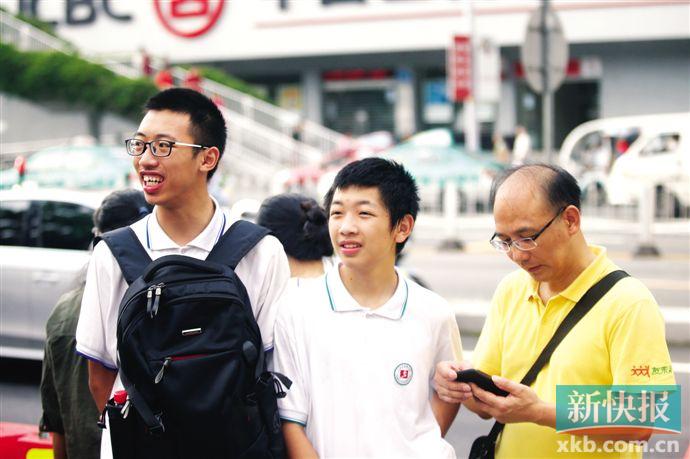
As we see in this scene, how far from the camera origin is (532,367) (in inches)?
109

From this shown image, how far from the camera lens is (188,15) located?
33.8 metres

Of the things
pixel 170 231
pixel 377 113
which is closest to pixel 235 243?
pixel 170 231

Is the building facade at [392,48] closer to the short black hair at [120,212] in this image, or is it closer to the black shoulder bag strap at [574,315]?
the short black hair at [120,212]

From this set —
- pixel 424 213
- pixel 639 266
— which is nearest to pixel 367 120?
pixel 424 213

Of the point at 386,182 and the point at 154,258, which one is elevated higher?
the point at 386,182

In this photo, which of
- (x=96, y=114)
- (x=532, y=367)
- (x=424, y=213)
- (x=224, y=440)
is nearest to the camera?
(x=224, y=440)

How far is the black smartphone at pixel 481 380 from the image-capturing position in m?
2.64

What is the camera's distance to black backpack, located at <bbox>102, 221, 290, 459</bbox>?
2547 millimetres

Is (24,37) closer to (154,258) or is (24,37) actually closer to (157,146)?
(157,146)

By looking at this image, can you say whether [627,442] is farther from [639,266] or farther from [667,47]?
[667,47]

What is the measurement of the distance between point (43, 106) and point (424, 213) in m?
15.6

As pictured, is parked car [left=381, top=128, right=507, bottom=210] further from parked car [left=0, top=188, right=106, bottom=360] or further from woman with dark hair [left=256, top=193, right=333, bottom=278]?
woman with dark hair [left=256, top=193, right=333, bottom=278]

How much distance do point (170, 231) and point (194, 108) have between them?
1.32ft

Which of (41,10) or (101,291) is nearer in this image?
(101,291)
